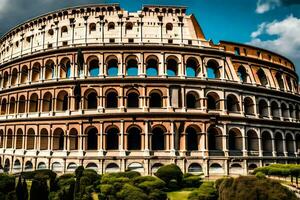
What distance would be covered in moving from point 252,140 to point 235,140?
7.24 ft

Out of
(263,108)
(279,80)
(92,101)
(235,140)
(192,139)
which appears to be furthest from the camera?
(279,80)

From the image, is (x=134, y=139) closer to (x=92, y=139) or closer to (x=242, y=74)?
(x=92, y=139)

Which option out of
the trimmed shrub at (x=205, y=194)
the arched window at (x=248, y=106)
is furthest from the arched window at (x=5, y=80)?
the trimmed shrub at (x=205, y=194)

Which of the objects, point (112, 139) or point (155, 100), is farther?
point (155, 100)

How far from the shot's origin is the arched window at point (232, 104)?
103 feet

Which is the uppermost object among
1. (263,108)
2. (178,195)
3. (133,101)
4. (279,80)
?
(279,80)

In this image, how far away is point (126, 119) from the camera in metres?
28.2

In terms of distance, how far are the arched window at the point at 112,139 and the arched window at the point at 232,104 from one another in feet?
39.7

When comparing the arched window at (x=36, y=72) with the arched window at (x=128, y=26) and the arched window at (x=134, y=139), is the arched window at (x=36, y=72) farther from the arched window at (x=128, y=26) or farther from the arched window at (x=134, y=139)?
the arched window at (x=134, y=139)

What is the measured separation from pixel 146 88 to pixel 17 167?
15.8m

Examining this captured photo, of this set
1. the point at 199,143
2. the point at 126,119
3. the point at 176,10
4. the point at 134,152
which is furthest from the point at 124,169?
the point at 176,10

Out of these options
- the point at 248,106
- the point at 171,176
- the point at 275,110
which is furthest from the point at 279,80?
the point at 171,176

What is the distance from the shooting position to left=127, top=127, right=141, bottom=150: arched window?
29086 millimetres

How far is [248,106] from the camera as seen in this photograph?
32.8 meters
